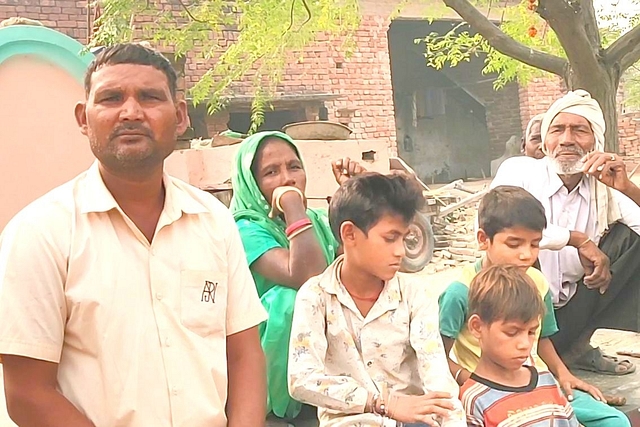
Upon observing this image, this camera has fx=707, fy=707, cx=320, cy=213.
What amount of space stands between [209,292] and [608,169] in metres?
1.91

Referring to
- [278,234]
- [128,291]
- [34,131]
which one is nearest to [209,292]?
[128,291]

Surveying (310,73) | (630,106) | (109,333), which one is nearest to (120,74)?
(109,333)

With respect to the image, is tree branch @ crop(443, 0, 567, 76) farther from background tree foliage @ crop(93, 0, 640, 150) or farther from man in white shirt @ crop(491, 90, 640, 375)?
man in white shirt @ crop(491, 90, 640, 375)

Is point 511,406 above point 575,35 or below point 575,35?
below

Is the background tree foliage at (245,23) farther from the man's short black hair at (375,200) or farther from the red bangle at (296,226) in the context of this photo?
the man's short black hair at (375,200)

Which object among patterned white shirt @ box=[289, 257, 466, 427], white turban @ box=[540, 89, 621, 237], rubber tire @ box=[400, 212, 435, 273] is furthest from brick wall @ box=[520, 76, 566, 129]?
patterned white shirt @ box=[289, 257, 466, 427]

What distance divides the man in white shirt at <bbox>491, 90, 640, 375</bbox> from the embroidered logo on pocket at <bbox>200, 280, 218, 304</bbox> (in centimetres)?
179

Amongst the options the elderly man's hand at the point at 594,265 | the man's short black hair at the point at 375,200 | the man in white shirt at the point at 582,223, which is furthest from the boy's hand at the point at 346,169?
the elderly man's hand at the point at 594,265

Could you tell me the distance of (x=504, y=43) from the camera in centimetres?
486

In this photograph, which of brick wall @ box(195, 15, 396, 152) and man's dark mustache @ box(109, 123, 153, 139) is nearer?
man's dark mustache @ box(109, 123, 153, 139)

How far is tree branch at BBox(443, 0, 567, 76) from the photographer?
482 cm

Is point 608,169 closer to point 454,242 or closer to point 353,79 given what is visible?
point 454,242

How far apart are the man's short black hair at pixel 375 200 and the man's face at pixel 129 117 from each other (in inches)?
26.6

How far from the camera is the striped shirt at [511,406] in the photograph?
2.29 m
